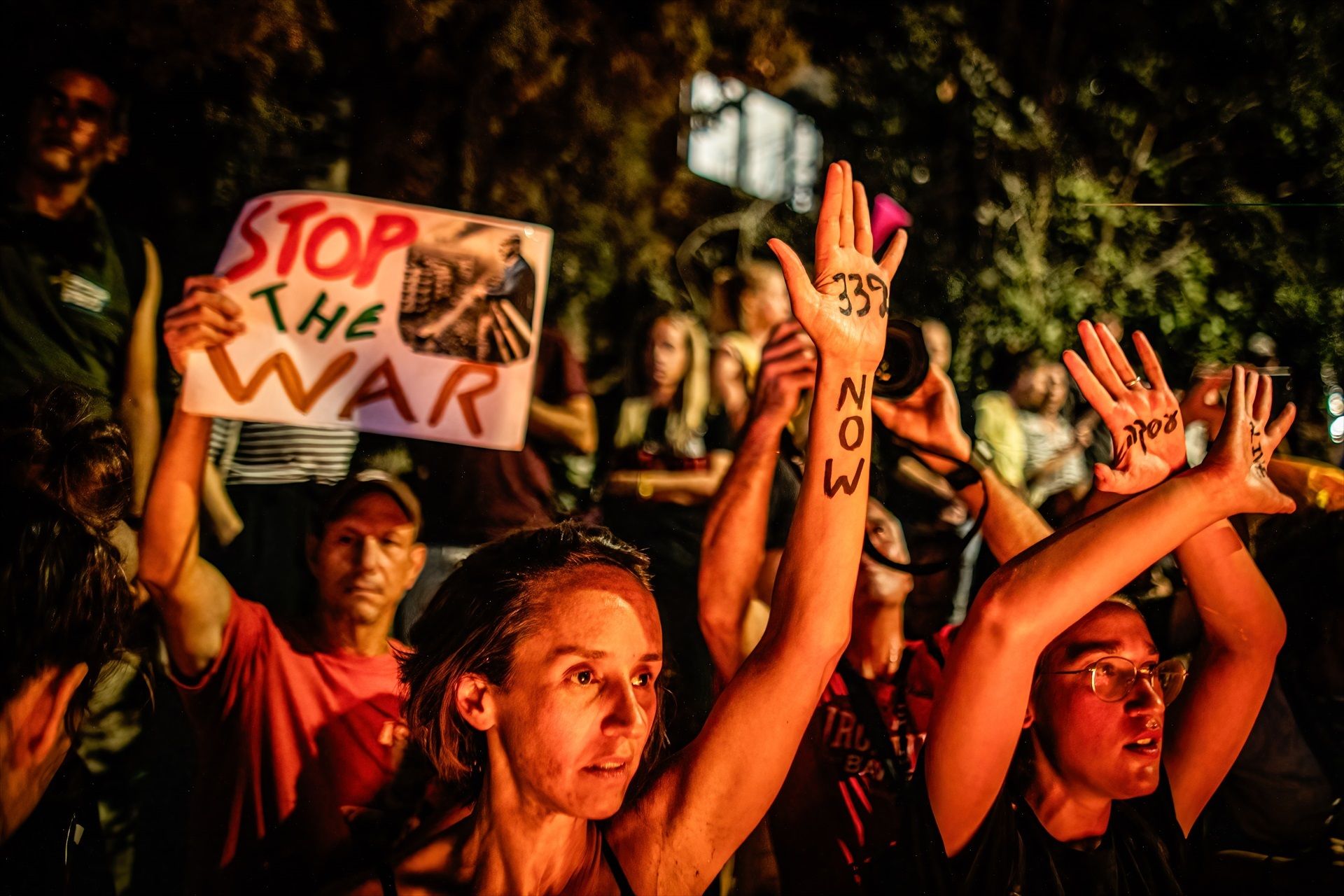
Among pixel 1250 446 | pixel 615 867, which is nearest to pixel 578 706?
pixel 615 867

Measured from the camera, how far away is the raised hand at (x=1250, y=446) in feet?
8.56

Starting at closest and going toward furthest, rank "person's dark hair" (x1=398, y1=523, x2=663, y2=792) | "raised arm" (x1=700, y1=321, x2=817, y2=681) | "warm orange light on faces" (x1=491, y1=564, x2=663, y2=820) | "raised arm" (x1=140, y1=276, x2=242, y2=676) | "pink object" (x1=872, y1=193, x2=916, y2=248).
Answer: "warm orange light on faces" (x1=491, y1=564, x2=663, y2=820)
"person's dark hair" (x1=398, y1=523, x2=663, y2=792)
"raised arm" (x1=140, y1=276, x2=242, y2=676)
"raised arm" (x1=700, y1=321, x2=817, y2=681)
"pink object" (x1=872, y1=193, x2=916, y2=248)

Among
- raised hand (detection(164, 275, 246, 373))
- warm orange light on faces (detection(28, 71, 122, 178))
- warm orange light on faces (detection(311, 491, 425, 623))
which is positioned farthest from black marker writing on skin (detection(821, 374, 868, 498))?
warm orange light on faces (detection(28, 71, 122, 178))

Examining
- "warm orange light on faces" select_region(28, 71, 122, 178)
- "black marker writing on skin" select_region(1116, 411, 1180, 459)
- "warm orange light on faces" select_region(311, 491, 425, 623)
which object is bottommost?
"warm orange light on faces" select_region(311, 491, 425, 623)

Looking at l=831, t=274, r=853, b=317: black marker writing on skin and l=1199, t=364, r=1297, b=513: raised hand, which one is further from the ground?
l=831, t=274, r=853, b=317: black marker writing on skin

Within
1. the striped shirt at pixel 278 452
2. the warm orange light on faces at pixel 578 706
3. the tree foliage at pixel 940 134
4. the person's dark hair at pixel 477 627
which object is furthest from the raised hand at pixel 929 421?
the striped shirt at pixel 278 452

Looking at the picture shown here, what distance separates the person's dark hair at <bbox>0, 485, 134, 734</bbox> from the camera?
7.50 feet

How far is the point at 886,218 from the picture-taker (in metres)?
2.93

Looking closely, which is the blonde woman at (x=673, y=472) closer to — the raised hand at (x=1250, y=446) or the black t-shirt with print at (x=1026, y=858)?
the black t-shirt with print at (x=1026, y=858)

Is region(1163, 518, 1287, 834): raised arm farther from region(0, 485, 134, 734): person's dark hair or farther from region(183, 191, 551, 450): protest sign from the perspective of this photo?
region(0, 485, 134, 734): person's dark hair

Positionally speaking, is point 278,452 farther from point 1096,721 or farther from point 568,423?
point 1096,721

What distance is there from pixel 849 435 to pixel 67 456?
1.89m

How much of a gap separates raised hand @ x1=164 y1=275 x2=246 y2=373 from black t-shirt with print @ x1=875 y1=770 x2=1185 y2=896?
210cm

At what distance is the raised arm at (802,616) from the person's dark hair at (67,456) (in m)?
1.46
